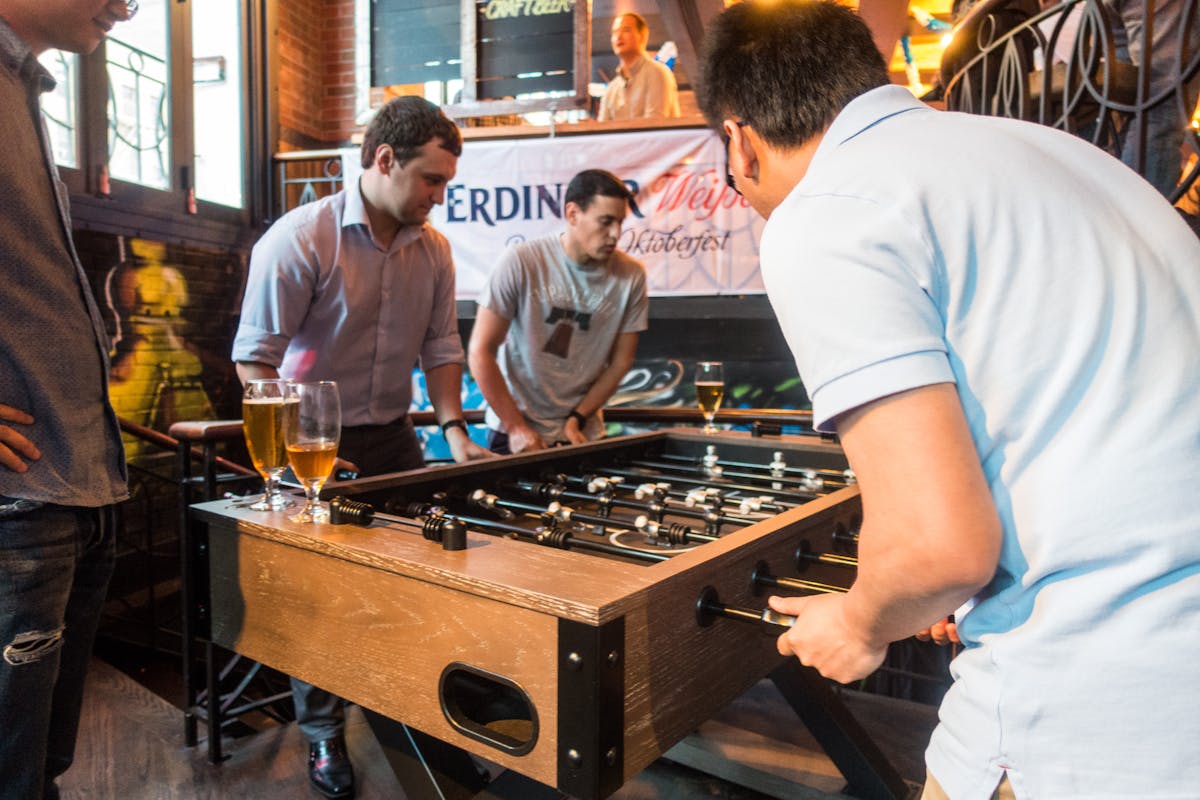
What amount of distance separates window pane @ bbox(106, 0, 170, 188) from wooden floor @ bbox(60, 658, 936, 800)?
10.3ft

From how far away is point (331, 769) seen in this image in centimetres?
204

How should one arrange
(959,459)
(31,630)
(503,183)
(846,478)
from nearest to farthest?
(959,459)
(31,630)
(846,478)
(503,183)

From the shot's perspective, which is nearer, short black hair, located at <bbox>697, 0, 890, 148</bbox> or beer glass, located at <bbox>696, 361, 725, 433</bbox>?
short black hair, located at <bbox>697, 0, 890, 148</bbox>

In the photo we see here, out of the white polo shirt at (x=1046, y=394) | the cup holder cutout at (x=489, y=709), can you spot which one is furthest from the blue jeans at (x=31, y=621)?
the white polo shirt at (x=1046, y=394)

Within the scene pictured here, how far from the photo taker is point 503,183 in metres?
4.67

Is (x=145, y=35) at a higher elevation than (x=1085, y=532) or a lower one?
higher

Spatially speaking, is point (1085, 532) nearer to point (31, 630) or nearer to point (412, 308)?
point (31, 630)

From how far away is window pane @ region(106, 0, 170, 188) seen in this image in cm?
447

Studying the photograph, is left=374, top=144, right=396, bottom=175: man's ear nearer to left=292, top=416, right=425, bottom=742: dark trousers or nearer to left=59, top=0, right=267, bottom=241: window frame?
left=292, top=416, right=425, bottom=742: dark trousers

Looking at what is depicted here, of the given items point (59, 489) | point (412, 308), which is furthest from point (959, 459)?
point (412, 308)

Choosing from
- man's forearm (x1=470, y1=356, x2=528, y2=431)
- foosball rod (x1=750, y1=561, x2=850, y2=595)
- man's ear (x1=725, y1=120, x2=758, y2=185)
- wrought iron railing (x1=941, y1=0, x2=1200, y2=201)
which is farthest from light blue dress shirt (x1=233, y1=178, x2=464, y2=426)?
wrought iron railing (x1=941, y1=0, x2=1200, y2=201)

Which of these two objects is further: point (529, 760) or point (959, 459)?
point (529, 760)

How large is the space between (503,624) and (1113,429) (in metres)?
0.68

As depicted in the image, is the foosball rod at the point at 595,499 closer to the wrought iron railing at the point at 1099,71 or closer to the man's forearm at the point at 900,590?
the man's forearm at the point at 900,590
